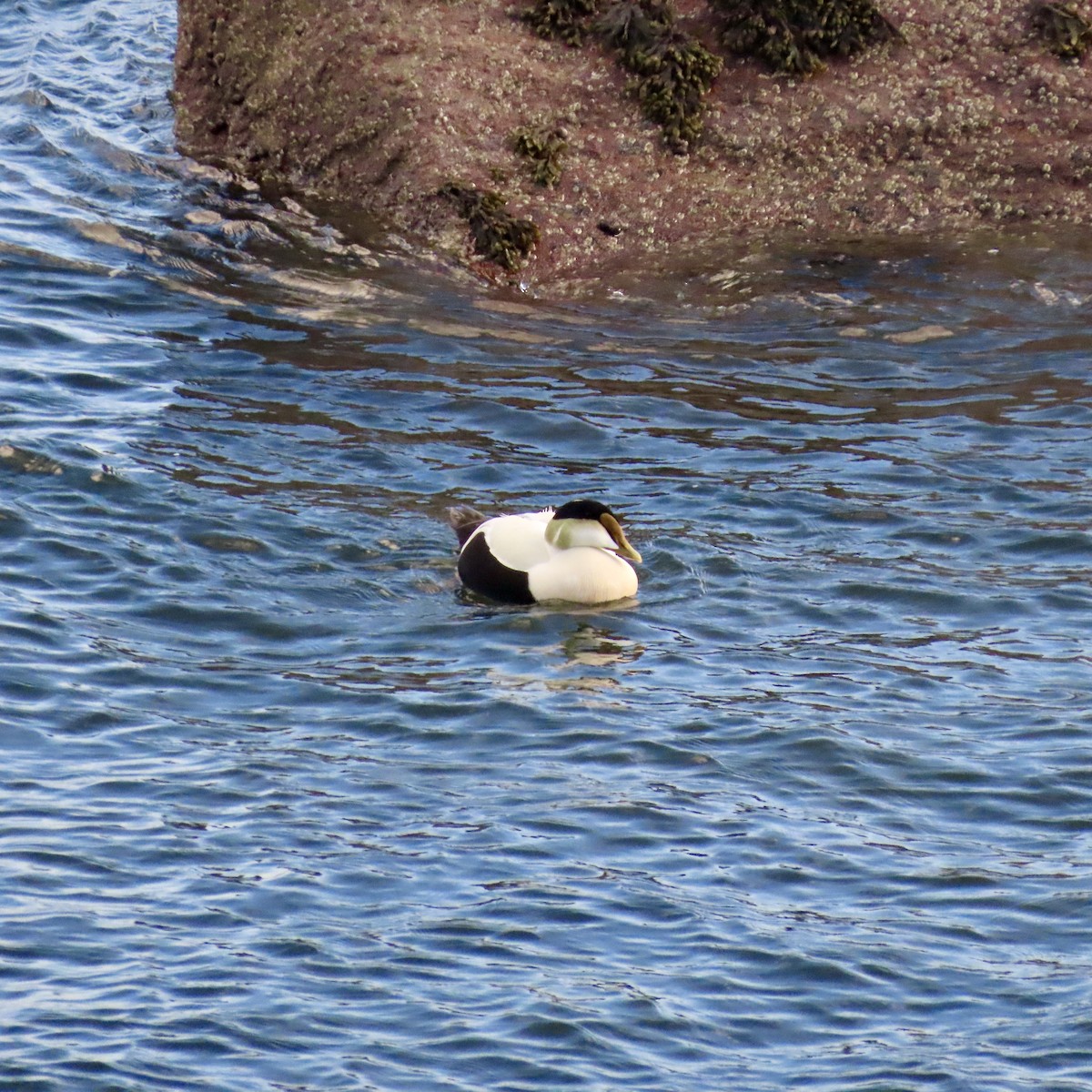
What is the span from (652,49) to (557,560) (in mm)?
6485

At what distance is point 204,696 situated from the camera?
8.27 m

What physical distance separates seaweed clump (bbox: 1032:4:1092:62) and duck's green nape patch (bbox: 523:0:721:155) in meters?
2.60

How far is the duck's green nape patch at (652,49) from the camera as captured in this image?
47.3ft

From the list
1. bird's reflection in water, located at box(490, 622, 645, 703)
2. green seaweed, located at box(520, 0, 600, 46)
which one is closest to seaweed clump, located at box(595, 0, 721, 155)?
green seaweed, located at box(520, 0, 600, 46)

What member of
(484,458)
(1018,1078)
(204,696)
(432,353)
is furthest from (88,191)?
(1018,1078)

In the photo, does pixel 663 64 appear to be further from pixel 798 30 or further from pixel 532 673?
pixel 532 673

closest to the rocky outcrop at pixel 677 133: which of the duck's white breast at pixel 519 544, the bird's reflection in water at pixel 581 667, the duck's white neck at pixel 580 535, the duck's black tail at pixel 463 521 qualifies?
the duck's black tail at pixel 463 521

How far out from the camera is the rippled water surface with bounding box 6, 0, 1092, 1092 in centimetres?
Answer: 600

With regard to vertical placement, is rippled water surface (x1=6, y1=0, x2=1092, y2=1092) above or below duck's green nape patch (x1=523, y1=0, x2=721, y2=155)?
below

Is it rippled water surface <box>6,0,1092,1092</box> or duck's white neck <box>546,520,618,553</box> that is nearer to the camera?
rippled water surface <box>6,0,1092,1092</box>

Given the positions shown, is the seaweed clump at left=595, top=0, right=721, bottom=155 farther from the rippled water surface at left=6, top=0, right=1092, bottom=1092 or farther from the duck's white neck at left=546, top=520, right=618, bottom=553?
the duck's white neck at left=546, top=520, right=618, bottom=553

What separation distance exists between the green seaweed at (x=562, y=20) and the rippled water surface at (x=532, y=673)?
2394 millimetres

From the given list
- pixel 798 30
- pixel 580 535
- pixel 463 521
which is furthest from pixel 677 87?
pixel 580 535

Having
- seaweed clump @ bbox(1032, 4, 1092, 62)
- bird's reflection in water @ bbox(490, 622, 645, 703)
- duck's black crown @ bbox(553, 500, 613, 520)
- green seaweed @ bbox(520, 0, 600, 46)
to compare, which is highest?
seaweed clump @ bbox(1032, 4, 1092, 62)
